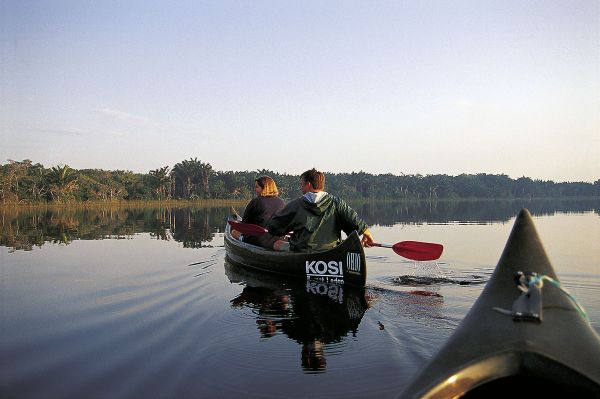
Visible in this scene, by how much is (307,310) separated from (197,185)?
2727 inches

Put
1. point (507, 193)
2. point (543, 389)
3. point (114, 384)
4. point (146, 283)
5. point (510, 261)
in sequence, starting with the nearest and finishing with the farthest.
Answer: point (543, 389)
point (510, 261)
point (114, 384)
point (146, 283)
point (507, 193)

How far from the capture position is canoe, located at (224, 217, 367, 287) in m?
6.02

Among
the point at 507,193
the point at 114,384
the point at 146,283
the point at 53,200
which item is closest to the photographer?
the point at 114,384

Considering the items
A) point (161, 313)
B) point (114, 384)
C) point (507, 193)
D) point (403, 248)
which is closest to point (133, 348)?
point (114, 384)

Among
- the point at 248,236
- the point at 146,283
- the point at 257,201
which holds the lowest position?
the point at 146,283

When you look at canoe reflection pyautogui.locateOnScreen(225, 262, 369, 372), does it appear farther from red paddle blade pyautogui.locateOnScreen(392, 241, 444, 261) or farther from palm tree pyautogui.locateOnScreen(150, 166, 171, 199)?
palm tree pyautogui.locateOnScreen(150, 166, 171, 199)

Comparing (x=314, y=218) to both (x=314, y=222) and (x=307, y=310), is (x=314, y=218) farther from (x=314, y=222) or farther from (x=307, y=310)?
(x=307, y=310)

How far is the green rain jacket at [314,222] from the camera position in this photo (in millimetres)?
6719

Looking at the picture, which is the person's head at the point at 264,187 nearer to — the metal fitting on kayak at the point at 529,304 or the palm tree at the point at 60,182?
the metal fitting on kayak at the point at 529,304

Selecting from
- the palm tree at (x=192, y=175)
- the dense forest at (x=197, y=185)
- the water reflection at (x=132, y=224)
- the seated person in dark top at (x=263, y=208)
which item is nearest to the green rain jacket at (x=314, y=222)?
the seated person in dark top at (x=263, y=208)

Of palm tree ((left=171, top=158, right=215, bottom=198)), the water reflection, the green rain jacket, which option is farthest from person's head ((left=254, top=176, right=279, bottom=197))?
palm tree ((left=171, top=158, right=215, bottom=198))

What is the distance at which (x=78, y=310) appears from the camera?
525cm

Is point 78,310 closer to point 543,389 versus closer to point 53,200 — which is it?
point 543,389

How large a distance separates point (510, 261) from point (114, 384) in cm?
260
